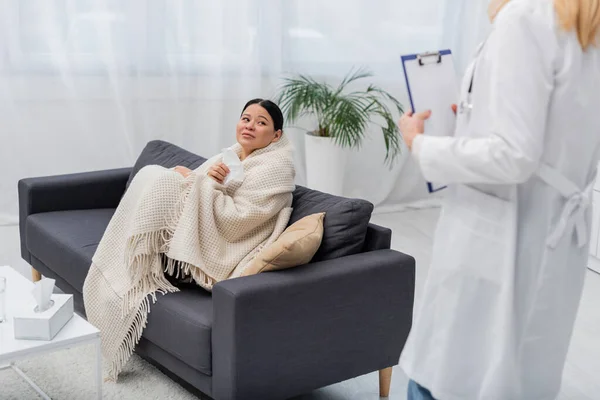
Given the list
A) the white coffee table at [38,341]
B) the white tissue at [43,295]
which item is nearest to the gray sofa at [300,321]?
the white coffee table at [38,341]

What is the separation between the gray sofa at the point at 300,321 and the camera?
2.52 m

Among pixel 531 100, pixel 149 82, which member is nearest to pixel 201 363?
pixel 531 100

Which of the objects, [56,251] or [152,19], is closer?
[56,251]

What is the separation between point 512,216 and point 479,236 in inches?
3.0

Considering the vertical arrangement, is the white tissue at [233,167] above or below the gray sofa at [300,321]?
above

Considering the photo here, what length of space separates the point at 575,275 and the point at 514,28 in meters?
0.56

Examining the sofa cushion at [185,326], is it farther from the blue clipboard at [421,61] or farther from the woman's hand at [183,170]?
the blue clipboard at [421,61]

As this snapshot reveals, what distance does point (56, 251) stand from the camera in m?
3.40

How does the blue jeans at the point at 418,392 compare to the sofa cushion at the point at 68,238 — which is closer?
the blue jeans at the point at 418,392

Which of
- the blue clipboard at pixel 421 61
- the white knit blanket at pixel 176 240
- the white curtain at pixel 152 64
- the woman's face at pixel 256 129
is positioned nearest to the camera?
the blue clipboard at pixel 421 61

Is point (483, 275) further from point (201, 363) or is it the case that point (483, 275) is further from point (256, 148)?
point (256, 148)


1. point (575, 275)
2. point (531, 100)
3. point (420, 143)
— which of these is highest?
point (531, 100)

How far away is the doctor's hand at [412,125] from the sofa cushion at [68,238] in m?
1.69

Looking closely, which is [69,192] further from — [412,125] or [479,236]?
[479,236]
